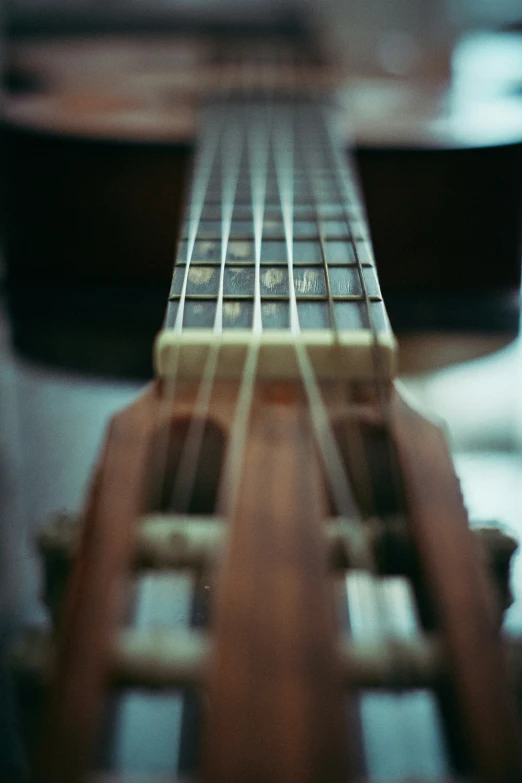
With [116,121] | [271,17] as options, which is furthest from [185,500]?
[271,17]

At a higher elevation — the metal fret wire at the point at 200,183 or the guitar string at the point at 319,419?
the metal fret wire at the point at 200,183

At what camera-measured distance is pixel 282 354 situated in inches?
21.1

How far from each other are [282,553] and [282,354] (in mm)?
194

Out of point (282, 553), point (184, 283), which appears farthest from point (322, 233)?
point (282, 553)

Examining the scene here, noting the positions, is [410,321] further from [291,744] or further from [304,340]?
[291,744]

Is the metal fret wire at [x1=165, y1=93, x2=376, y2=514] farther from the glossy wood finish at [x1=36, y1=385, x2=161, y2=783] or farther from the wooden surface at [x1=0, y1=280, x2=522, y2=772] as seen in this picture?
the wooden surface at [x1=0, y1=280, x2=522, y2=772]

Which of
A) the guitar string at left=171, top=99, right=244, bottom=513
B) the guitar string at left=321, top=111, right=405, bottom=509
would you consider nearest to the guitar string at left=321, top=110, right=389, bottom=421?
the guitar string at left=321, top=111, right=405, bottom=509

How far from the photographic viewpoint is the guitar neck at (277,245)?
0.61m

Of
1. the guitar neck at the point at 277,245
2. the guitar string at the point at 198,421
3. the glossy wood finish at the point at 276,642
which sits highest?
the guitar neck at the point at 277,245

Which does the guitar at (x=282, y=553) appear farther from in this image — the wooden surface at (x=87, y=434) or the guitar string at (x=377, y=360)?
the wooden surface at (x=87, y=434)

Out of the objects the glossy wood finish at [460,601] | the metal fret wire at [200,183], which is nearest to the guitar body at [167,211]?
the metal fret wire at [200,183]

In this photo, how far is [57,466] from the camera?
664 mm

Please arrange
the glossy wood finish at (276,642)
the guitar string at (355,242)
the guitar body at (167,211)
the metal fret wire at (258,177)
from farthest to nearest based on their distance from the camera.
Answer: the guitar body at (167,211) → the metal fret wire at (258,177) → the guitar string at (355,242) → the glossy wood finish at (276,642)

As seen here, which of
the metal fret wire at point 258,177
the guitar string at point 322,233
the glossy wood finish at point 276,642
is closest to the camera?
the glossy wood finish at point 276,642
